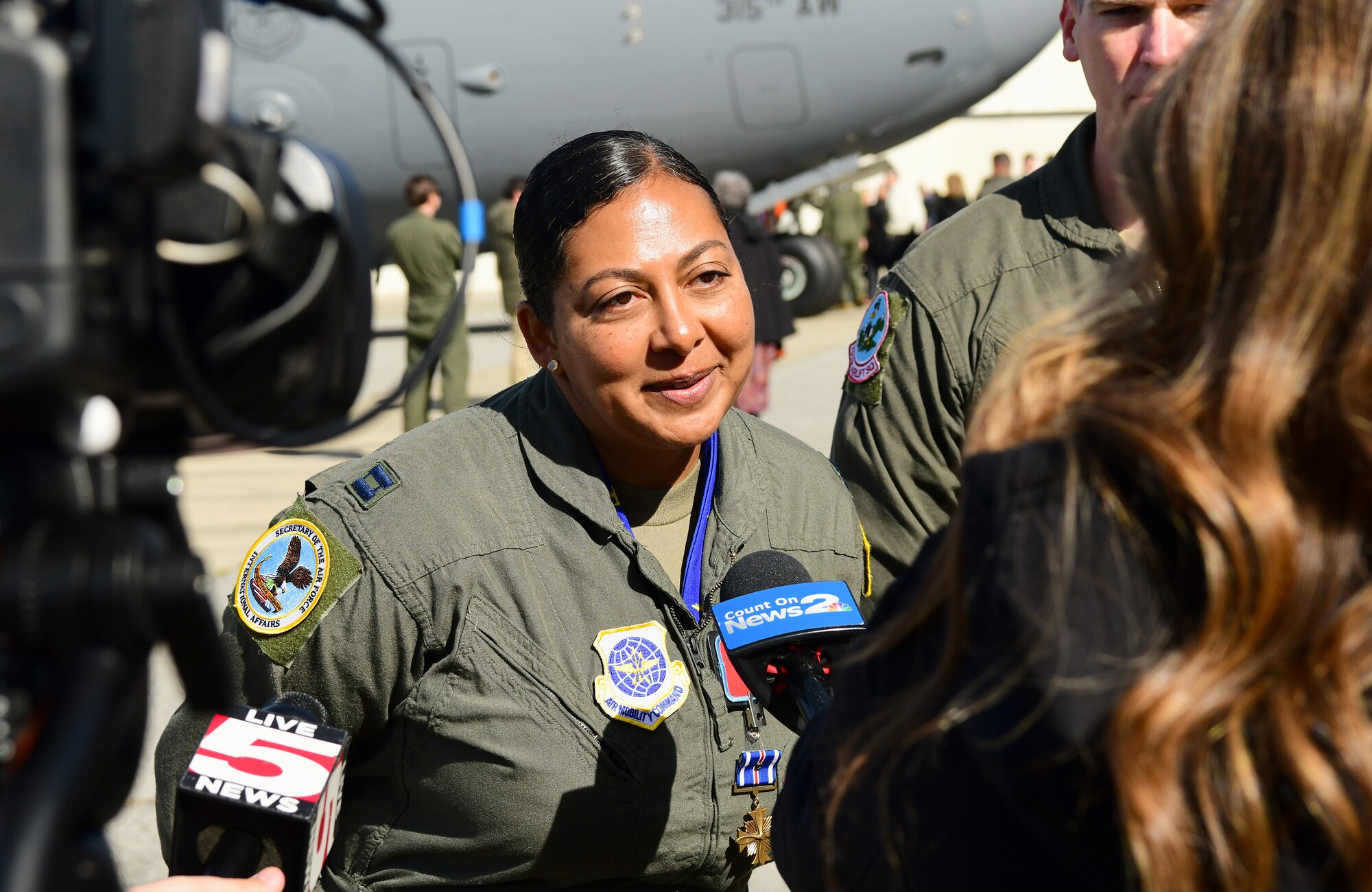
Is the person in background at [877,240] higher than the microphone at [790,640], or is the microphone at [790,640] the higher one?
the microphone at [790,640]

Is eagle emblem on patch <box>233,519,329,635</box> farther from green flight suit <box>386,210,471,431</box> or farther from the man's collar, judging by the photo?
the man's collar

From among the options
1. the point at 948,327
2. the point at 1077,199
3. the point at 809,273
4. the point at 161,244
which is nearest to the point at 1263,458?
the point at 161,244

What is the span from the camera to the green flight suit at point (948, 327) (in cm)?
231

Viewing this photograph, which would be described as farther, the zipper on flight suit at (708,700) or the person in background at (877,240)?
the person in background at (877,240)

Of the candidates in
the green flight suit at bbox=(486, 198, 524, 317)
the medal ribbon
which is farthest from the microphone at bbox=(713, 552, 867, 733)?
the green flight suit at bbox=(486, 198, 524, 317)

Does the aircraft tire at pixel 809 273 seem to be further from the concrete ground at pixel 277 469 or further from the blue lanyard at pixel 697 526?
the blue lanyard at pixel 697 526

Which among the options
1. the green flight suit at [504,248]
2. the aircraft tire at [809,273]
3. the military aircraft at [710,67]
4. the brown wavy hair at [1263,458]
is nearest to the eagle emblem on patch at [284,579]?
the brown wavy hair at [1263,458]

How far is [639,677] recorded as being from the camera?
1.93 meters

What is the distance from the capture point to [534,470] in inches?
79.9

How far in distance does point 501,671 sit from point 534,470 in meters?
0.32

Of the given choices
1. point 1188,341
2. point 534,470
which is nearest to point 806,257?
point 534,470

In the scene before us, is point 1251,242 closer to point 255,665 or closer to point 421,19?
point 255,665

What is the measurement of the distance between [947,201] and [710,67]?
8759 mm

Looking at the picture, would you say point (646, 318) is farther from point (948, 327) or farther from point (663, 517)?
point (948, 327)
